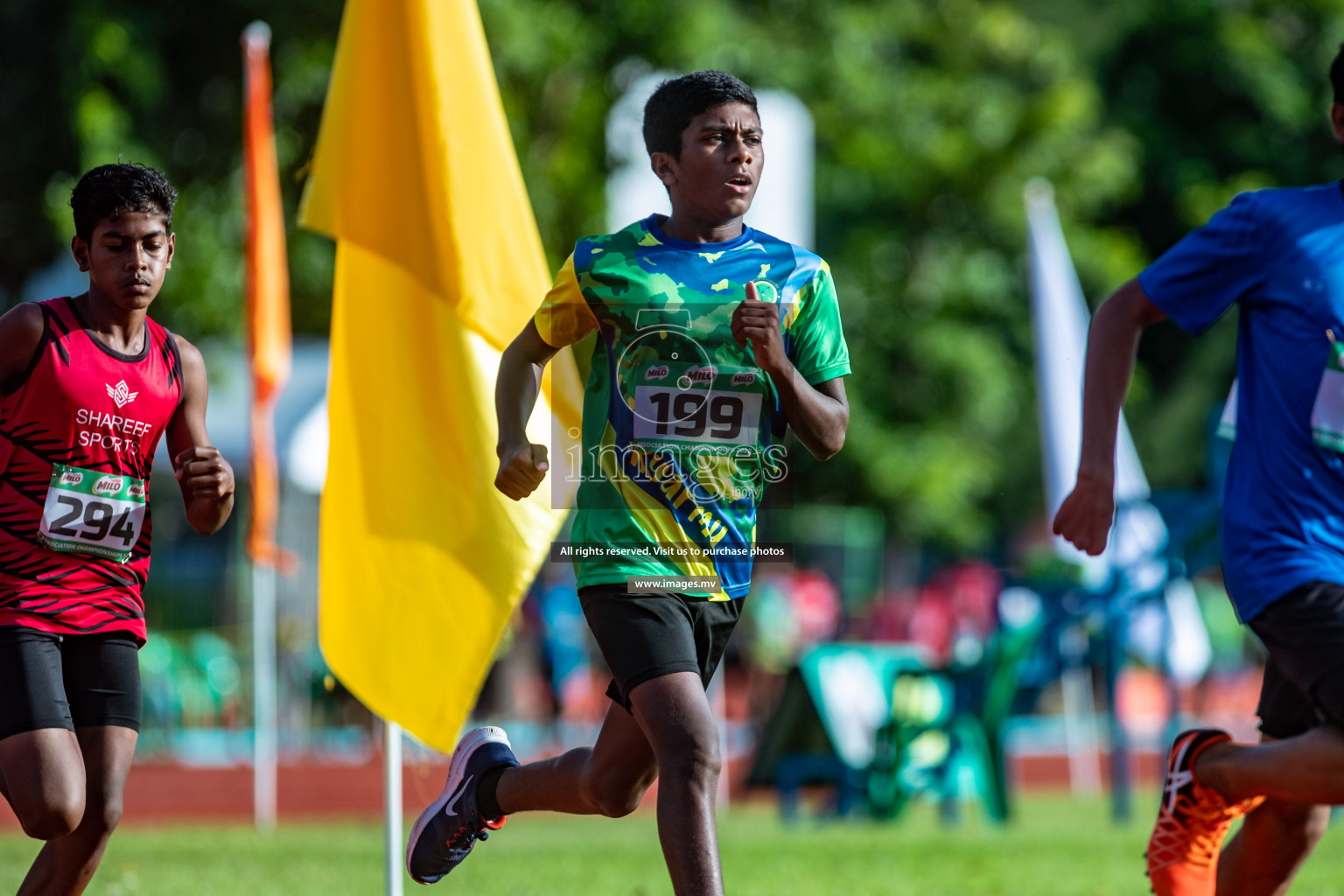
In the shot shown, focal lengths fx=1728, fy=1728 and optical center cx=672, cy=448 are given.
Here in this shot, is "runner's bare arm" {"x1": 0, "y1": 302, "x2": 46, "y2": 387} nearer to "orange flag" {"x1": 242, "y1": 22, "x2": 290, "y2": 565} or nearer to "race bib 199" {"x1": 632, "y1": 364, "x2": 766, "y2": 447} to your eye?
"race bib 199" {"x1": 632, "y1": 364, "x2": 766, "y2": 447}

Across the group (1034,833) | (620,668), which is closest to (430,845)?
(620,668)

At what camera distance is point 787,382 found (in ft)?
14.2

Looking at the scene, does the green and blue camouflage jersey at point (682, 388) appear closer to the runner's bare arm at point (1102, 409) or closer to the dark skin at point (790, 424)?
the dark skin at point (790, 424)

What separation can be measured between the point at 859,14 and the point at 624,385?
20.0 metres

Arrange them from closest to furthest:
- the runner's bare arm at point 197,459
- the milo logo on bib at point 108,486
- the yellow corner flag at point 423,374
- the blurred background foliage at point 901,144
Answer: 1. the milo logo on bib at point 108,486
2. the runner's bare arm at point 197,459
3. the yellow corner flag at point 423,374
4. the blurred background foliage at point 901,144

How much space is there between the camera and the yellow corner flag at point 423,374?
20.1 ft

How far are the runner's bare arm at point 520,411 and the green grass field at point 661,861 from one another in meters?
2.98

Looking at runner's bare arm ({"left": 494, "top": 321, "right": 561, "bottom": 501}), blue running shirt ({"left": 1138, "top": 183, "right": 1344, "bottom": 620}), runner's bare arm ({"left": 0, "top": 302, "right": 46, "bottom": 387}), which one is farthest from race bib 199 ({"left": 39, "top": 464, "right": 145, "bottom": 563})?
blue running shirt ({"left": 1138, "top": 183, "right": 1344, "bottom": 620})

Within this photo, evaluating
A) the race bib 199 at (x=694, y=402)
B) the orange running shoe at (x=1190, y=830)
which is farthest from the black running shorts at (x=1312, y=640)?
the race bib 199 at (x=694, y=402)

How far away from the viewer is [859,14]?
77.3 ft

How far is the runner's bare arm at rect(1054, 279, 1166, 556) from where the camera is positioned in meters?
4.11

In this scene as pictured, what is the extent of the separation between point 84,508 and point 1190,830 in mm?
2999

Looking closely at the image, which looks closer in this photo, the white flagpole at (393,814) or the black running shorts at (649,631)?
the black running shorts at (649,631)

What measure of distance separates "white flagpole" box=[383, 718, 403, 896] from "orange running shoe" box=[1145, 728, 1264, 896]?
2.42m
